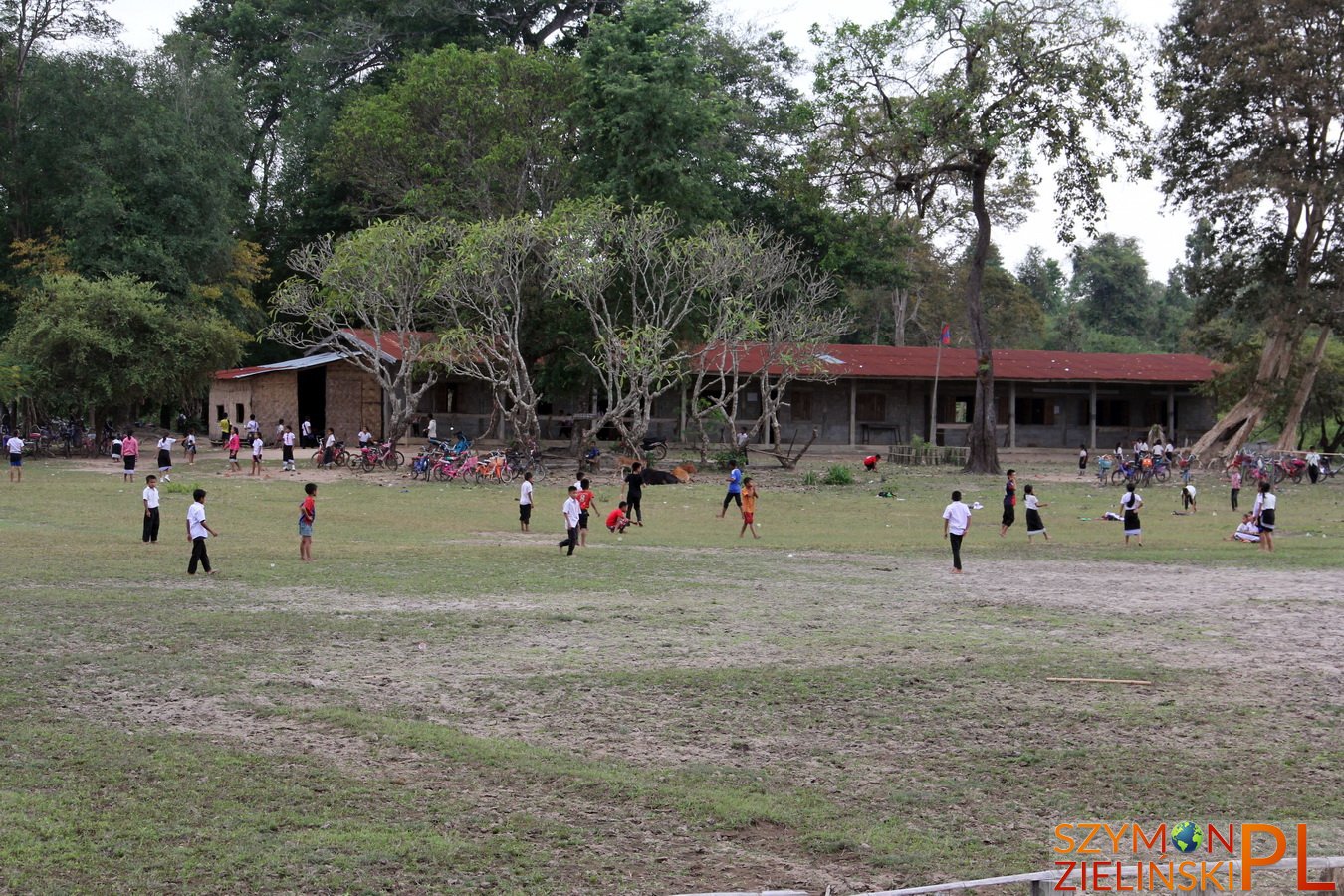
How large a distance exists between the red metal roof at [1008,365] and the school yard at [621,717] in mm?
28692

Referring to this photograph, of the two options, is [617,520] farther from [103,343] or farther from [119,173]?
[119,173]

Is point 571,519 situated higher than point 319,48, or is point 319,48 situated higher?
point 319,48

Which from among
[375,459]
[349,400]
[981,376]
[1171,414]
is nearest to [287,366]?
[349,400]

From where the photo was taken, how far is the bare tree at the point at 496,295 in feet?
117

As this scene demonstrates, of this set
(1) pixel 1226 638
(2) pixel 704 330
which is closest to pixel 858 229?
(2) pixel 704 330

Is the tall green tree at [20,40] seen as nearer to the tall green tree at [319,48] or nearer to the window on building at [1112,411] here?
the tall green tree at [319,48]

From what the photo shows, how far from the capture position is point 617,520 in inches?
958

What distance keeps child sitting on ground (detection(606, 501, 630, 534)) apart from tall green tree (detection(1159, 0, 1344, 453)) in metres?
26.4

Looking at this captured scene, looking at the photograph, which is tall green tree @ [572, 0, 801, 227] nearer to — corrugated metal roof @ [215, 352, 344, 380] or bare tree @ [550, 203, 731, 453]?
bare tree @ [550, 203, 731, 453]

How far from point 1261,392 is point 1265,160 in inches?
299

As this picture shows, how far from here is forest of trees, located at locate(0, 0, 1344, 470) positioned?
38.9 meters

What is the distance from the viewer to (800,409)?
166 ft

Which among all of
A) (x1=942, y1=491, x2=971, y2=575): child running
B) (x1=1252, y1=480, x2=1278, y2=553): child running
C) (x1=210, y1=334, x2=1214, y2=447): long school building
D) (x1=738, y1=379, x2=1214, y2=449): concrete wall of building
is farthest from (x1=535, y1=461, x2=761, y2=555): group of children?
(x1=738, y1=379, x2=1214, y2=449): concrete wall of building

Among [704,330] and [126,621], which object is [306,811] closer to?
[126,621]
